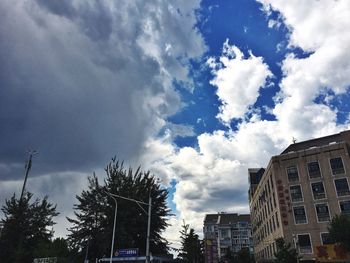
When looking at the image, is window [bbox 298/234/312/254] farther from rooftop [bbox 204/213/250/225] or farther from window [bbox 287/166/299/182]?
rooftop [bbox 204/213/250/225]

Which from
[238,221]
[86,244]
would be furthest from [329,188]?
[238,221]

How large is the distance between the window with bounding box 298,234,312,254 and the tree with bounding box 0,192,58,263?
3519cm

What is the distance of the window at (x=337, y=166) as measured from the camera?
139ft

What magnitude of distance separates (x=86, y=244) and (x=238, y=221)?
97254mm

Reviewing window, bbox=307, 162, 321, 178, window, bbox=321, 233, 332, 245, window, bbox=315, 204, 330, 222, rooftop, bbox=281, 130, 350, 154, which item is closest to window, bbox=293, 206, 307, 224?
window, bbox=315, 204, 330, 222

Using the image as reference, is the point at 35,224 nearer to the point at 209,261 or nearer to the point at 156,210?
the point at 156,210

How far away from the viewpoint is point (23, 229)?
44.7m

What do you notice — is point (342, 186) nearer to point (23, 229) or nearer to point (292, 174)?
point (292, 174)

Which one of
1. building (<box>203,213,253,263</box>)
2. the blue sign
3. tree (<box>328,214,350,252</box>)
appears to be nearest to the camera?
the blue sign

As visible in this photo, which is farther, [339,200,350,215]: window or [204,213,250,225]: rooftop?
[204,213,250,225]: rooftop

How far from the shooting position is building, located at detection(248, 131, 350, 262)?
134 feet

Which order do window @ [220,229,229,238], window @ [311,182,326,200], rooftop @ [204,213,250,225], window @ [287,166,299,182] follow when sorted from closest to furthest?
window @ [311,182,326,200] → window @ [287,166,299,182] → window @ [220,229,229,238] → rooftop @ [204,213,250,225]

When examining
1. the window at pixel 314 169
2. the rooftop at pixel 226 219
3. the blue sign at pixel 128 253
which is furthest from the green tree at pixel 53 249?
the rooftop at pixel 226 219

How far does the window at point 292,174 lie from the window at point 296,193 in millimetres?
1021
